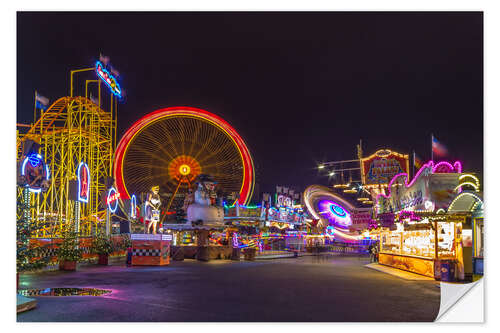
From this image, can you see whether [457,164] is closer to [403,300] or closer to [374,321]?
[403,300]

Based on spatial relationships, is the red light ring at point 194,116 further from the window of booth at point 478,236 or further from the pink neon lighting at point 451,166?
the window of booth at point 478,236

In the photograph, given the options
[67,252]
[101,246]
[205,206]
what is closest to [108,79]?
[205,206]

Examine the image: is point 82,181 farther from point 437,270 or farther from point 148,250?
point 437,270

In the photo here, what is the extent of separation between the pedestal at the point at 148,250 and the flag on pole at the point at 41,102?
13.3 m

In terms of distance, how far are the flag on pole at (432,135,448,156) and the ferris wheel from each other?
1478cm

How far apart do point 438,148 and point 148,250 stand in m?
12.6

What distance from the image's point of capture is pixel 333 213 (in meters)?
57.0

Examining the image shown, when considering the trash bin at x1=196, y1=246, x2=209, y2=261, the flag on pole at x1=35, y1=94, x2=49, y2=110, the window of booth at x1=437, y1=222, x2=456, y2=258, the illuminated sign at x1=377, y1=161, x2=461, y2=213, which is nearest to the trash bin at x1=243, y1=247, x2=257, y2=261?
the trash bin at x1=196, y1=246, x2=209, y2=261

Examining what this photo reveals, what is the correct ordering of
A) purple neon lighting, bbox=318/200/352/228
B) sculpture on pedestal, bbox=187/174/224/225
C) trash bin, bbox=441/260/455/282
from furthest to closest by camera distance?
purple neon lighting, bbox=318/200/352/228
sculpture on pedestal, bbox=187/174/224/225
trash bin, bbox=441/260/455/282

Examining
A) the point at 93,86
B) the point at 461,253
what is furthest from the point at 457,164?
the point at 93,86

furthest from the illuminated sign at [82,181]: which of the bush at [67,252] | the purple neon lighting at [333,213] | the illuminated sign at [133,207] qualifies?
the purple neon lighting at [333,213]

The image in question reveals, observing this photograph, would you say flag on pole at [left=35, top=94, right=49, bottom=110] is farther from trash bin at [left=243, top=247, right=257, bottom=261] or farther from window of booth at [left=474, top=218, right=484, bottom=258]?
window of booth at [left=474, top=218, right=484, bottom=258]

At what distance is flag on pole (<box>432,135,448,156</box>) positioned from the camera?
15.9 meters
